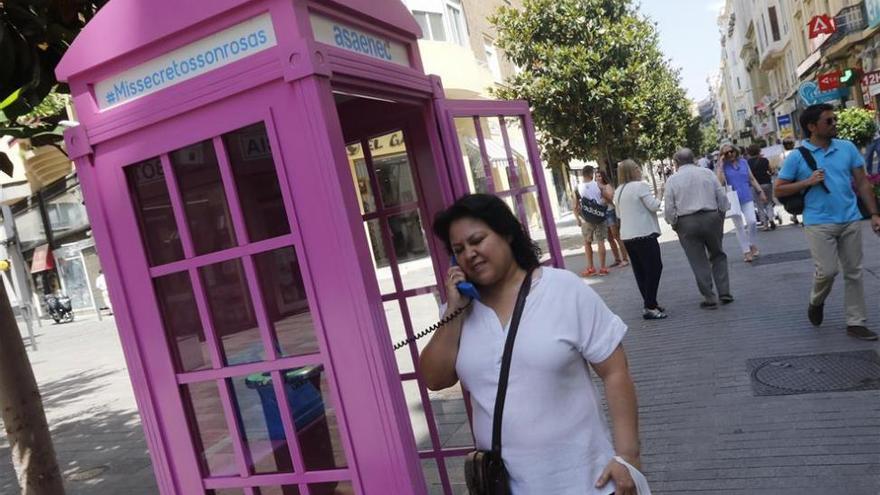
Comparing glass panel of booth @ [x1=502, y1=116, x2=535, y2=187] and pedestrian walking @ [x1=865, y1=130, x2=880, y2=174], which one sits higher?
glass panel of booth @ [x1=502, y1=116, x2=535, y2=187]

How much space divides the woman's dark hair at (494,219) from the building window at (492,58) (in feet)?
82.1

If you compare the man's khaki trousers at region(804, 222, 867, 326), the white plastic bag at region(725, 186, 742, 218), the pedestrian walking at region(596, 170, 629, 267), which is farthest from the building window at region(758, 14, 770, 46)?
the man's khaki trousers at region(804, 222, 867, 326)

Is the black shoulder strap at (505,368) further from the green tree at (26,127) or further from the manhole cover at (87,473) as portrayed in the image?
the manhole cover at (87,473)

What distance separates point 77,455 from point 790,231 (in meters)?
11.8

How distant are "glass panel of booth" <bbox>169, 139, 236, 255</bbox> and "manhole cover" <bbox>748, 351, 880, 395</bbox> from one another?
13.1 ft

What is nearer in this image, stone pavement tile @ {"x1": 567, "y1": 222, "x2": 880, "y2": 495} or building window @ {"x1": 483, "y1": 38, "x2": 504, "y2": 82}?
stone pavement tile @ {"x1": 567, "y1": 222, "x2": 880, "y2": 495}

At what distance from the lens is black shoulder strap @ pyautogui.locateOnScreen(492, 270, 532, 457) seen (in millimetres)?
1975

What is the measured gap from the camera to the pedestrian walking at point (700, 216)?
721 cm

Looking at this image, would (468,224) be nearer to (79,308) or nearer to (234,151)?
(234,151)

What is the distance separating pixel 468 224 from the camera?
214 cm

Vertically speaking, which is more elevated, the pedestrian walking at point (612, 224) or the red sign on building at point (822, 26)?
the red sign on building at point (822, 26)

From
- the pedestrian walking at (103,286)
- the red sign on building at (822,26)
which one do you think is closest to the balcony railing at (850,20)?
the red sign on building at (822,26)

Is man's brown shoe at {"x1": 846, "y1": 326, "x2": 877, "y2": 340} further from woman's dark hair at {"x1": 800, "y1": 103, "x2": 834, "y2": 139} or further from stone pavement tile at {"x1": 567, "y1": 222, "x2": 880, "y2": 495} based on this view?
woman's dark hair at {"x1": 800, "y1": 103, "x2": 834, "y2": 139}

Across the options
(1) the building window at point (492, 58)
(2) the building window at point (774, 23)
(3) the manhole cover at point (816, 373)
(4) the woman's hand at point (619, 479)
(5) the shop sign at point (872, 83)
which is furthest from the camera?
(2) the building window at point (774, 23)
